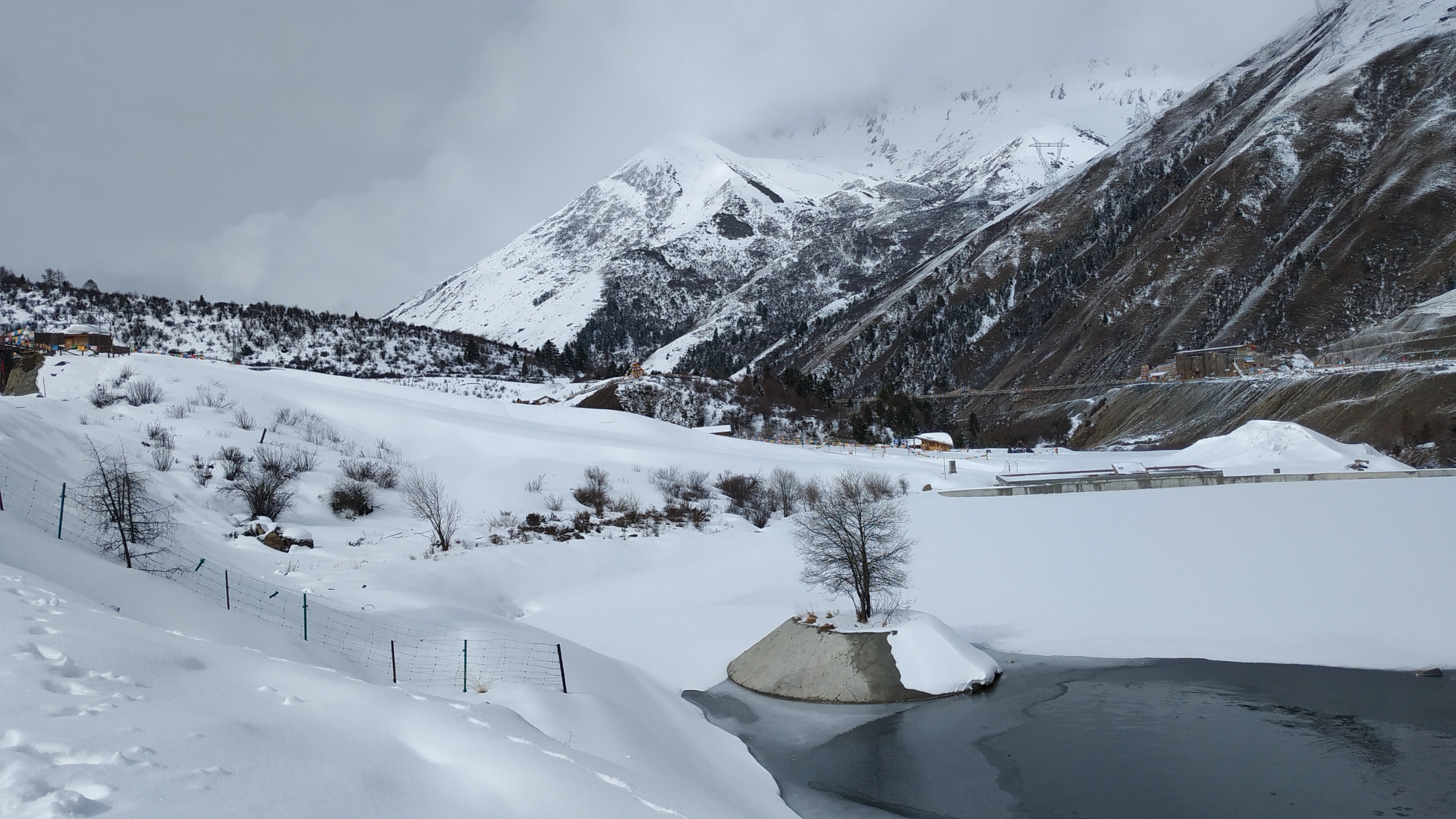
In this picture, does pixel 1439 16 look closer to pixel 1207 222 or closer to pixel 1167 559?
pixel 1207 222

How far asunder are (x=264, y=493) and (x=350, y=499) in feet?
15.8

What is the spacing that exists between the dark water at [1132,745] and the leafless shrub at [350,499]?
21881 millimetres

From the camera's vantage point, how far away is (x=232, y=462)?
121ft

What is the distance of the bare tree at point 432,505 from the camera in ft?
117

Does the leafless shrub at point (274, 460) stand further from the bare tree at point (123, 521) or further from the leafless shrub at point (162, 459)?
the bare tree at point (123, 521)

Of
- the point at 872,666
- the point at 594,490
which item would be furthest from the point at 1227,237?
the point at 872,666

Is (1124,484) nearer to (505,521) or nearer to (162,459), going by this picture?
(505,521)

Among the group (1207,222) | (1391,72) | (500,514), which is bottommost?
(500,514)

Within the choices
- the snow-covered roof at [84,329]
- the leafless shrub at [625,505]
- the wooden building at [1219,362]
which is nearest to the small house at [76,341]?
the snow-covered roof at [84,329]

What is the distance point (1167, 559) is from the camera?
3347 centimetres

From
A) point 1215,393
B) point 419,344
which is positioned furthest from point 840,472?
point 419,344

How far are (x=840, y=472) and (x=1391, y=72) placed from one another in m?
132

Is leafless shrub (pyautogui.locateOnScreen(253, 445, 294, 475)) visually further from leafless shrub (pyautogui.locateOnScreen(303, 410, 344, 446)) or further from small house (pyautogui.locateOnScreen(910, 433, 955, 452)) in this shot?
small house (pyautogui.locateOnScreen(910, 433, 955, 452))

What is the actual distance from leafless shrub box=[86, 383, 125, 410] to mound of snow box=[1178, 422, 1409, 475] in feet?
227
